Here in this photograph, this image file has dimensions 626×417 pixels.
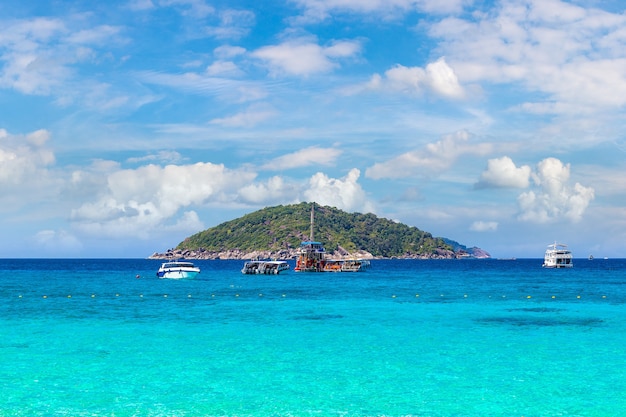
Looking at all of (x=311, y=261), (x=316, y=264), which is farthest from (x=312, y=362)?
(x=316, y=264)

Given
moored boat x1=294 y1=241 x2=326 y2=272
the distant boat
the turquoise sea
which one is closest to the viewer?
the turquoise sea

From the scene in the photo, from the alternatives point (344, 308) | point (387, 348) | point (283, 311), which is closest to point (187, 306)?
point (283, 311)

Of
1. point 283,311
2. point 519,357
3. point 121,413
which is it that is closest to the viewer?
point 121,413

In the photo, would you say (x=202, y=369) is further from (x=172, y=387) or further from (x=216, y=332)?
(x=216, y=332)

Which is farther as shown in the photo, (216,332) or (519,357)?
(216,332)

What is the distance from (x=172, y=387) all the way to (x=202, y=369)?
3.80 m

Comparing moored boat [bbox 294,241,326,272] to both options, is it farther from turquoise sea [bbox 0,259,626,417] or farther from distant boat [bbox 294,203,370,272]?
turquoise sea [bbox 0,259,626,417]

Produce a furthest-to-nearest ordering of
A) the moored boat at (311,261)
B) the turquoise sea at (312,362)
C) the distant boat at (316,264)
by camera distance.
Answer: the distant boat at (316,264), the moored boat at (311,261), the turquoise sea at (312,362)

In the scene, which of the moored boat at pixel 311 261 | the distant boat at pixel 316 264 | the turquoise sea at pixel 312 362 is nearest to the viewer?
the turquoise sea at pixel 312 362

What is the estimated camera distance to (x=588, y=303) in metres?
70.2

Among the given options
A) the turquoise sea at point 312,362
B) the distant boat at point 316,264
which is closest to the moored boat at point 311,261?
the distant boat at point 316,264

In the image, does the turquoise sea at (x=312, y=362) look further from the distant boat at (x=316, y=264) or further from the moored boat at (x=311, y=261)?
the distant boat at (x=316, y=264)

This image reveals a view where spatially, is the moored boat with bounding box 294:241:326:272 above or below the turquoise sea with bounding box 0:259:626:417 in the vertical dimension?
above

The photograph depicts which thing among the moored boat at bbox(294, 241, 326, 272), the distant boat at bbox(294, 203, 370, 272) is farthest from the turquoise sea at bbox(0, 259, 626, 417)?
the distant boat at bbox(294, 203, 370, 272)
